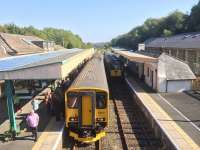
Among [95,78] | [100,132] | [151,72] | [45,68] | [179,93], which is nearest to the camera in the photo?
[45,68]

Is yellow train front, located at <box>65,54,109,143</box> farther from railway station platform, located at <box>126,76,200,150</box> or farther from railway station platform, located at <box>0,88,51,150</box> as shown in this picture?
railway station platform, located at <box>126,76,200,150</box>

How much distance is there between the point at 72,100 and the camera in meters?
12.7

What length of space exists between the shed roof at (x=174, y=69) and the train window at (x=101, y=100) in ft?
38.4

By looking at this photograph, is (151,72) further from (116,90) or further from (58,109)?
(58,109)

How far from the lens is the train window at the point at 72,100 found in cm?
1265

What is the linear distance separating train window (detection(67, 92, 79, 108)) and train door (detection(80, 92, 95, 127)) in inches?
10.7

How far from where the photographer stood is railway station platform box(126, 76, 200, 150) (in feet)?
40.8

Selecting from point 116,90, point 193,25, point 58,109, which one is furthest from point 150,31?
point 58,109

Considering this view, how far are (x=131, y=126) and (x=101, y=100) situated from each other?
410 centimetres

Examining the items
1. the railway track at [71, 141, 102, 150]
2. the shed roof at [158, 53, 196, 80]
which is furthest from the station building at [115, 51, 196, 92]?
the railway track at [71, 141, 102, 150]

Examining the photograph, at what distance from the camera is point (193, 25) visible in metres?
62.8

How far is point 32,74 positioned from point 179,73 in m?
14.7

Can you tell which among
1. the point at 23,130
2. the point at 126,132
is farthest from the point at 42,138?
the point at 126,132

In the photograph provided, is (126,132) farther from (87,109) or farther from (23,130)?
(23,130)
